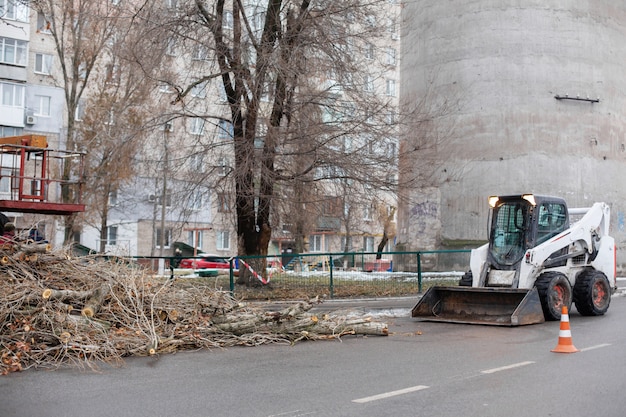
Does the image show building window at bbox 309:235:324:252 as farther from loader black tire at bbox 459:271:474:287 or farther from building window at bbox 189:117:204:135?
loader black tire at bbox 459:271:474:287

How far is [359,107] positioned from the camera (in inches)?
818

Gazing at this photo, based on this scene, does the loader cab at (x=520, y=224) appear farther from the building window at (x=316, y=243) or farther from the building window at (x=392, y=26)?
the building window at (x=316, y=243)

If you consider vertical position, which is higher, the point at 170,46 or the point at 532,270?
the point at 170,46

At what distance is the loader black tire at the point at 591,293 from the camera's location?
1587cm

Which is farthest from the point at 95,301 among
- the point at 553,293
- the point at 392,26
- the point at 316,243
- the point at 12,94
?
the point at 316,243

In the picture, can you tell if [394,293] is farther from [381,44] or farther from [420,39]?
[420,39]

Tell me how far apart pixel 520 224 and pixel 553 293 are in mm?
1796

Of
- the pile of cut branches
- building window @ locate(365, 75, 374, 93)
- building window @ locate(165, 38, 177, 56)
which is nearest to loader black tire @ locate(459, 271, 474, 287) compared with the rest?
the pile of cut branches

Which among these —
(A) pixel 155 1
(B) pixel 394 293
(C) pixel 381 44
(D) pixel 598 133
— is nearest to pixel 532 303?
(B) pixel 394 293

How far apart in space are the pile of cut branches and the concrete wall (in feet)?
59.5

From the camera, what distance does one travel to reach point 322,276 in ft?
67.6

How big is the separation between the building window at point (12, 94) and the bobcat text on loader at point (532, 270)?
36.7 m

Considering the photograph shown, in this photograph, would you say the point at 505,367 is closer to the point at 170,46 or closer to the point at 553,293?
the point at 553,293

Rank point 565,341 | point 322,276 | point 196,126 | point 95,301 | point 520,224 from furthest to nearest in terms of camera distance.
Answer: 1. point 196,126
2. point 322,276
3. point 520,224
4. point 95,301
5. point 565,341
